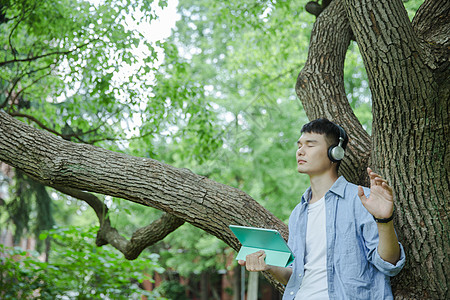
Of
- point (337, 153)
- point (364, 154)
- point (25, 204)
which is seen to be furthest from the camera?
point (25, 204)

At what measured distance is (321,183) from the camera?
300cm

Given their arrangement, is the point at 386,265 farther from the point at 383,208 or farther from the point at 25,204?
the point at 25,204

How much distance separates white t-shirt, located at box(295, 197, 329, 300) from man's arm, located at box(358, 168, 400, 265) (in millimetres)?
365

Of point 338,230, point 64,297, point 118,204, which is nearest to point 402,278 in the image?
point 338,230

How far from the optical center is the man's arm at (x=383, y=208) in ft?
8.04

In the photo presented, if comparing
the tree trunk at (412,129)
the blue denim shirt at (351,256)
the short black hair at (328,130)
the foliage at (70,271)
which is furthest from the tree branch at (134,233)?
the tree trunk at (412,129)

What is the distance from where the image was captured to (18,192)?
9062 mm

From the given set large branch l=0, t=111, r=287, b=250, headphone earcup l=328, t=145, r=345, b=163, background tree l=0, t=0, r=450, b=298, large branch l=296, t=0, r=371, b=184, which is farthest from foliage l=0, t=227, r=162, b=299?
headphone earcup l=328, t=145, r=345, b=163

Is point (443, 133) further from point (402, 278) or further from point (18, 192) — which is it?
point (18, 192)

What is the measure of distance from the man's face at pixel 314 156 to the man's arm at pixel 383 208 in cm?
47

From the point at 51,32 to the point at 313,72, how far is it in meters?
4.65

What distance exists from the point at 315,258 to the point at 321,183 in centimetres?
47

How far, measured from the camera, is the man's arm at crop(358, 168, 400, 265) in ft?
8.04

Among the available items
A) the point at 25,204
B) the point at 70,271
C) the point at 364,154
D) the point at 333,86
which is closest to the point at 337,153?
the point at 364,154
